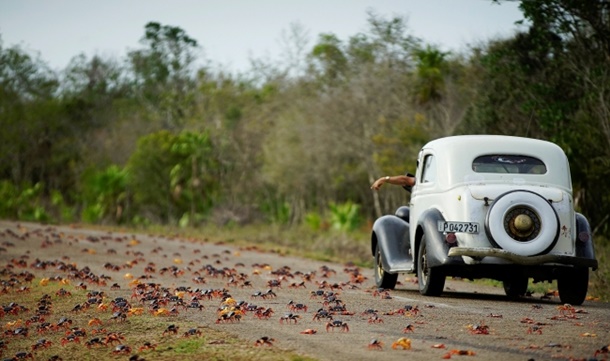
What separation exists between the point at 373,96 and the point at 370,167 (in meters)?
2.66

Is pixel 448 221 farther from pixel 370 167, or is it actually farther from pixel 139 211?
pixel 139 211

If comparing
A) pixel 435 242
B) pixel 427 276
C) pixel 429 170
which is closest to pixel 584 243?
pixel 435 242

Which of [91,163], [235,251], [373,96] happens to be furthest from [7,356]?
[91,163]

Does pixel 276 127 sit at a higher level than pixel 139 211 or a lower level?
higher

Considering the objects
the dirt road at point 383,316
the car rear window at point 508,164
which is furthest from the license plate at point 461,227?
the car rear window at point 508,164

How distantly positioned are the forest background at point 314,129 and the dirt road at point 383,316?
12.5ft

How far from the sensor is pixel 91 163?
51.8 metres

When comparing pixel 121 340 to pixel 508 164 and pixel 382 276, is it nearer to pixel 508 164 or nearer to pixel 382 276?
pixel 508 164

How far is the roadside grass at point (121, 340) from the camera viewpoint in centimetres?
864

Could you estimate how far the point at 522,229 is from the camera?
12188 mm

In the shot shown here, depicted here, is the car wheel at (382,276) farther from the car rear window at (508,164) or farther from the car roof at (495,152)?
the car rear window at (508,164)

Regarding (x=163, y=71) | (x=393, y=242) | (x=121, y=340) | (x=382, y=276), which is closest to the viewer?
(x=121, y=340)

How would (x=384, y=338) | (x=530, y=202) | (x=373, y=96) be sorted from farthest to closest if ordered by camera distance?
(x=373, y=96), (x=530, y=202), (x=384, y=338)

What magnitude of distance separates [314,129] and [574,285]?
90.5 ft
